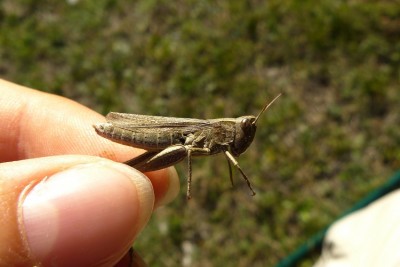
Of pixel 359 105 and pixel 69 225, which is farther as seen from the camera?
pixel 359 105

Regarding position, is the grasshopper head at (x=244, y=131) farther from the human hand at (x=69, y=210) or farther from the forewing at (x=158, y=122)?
the human hand at (x=69, y=210)

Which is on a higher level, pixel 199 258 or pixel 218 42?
pixel 218 42

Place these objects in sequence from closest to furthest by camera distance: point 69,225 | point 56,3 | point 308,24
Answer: point 69,225, point 308,24, point 56,3

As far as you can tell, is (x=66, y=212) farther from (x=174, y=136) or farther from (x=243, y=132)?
(x=243, y=132)

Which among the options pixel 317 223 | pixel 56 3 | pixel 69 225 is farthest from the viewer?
pixel 56 3

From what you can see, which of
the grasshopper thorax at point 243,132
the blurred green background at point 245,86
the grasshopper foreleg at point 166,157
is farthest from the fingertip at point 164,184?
the blurred green background at point 245,86

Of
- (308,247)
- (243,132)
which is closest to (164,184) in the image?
(243,132)

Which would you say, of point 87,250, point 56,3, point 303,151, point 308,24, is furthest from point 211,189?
point 56,3

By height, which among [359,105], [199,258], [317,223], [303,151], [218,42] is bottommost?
[199,258]

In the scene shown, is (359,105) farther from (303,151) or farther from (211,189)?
(211,189)
